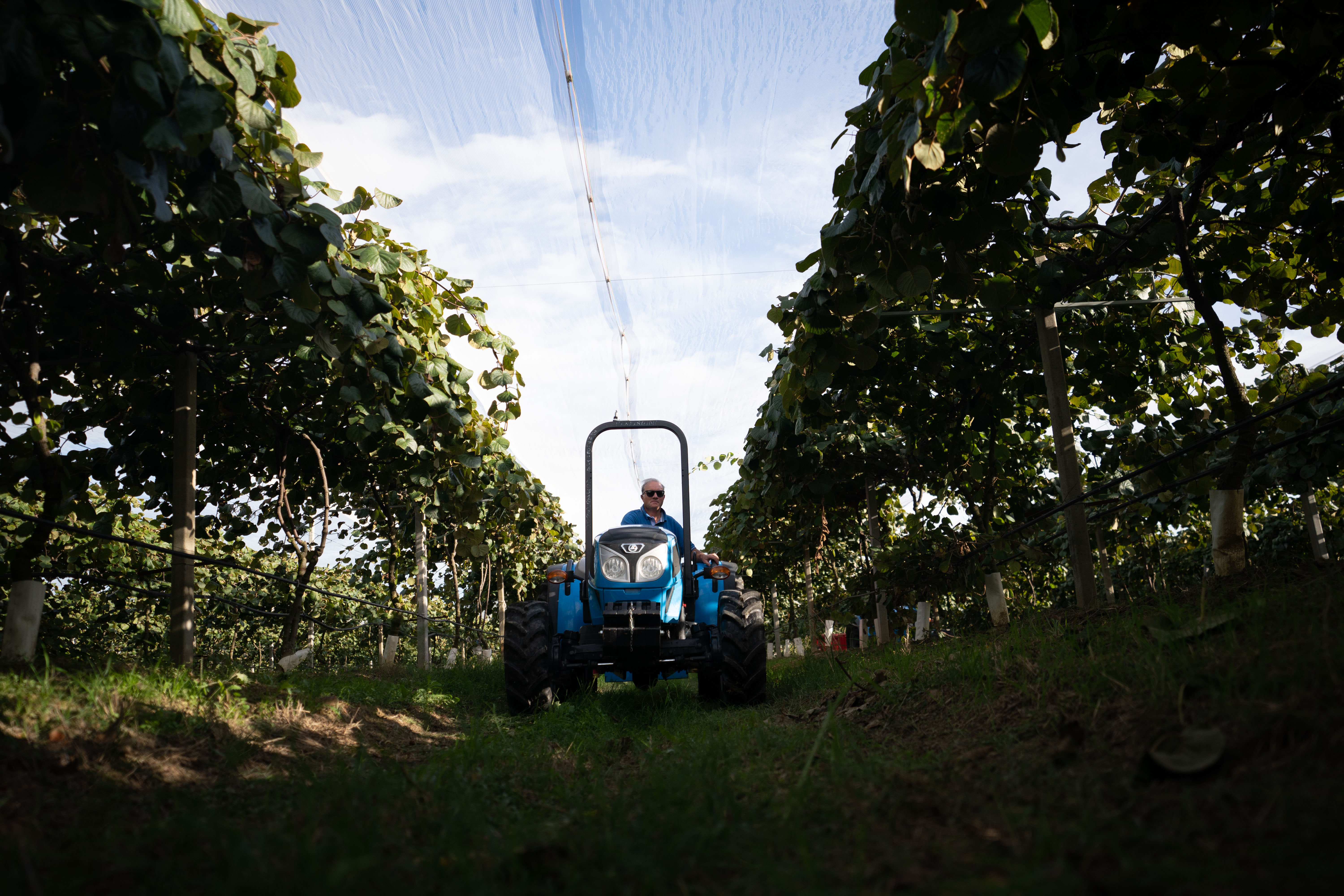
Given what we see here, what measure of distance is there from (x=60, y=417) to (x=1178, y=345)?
841 cm

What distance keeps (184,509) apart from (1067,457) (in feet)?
18.0

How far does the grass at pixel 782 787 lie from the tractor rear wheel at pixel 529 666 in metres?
1.30

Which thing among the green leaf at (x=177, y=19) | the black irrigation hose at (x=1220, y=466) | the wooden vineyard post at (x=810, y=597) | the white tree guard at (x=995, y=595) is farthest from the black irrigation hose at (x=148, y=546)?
the wooden vineyard post at (x=810, y=597)

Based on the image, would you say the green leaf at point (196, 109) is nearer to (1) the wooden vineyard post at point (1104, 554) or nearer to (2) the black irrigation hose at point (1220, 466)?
(2) the black irrigation hose at point (1220, 466)

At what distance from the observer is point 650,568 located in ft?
17.2

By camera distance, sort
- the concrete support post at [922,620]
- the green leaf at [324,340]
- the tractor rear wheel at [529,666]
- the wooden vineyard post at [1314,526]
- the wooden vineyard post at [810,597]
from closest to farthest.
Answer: the green leaf at [324,340] < the tractor rear wheel at [529,666] < the concrete support post at [922,620] < the wooden vineyard post at [1314,526] < the wooden vineyard post at [810,597]

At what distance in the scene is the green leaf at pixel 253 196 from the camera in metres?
3.03

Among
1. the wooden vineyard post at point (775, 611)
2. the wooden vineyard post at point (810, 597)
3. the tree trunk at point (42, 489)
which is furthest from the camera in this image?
the wooden vineyard post at point (775, 611)

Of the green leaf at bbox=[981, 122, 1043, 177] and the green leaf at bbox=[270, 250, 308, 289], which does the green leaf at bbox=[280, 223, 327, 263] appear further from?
the green leaf at bbox=[981, 122, 1043, 177]

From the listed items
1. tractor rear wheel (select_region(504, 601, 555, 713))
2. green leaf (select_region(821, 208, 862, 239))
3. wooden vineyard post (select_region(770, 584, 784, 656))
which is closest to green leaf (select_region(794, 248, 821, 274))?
green leaf (select_region(821, 208, 862, 239))

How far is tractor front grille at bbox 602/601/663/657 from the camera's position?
5.00m

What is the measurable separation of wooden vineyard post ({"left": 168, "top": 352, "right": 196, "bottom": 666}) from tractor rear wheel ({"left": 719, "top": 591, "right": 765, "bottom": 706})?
10.8ft

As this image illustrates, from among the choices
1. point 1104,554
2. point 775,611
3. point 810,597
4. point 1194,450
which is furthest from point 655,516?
point 775,611

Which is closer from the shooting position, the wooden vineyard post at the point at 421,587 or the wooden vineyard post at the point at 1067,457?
the wooden vineyard post at the point at 1067,457
